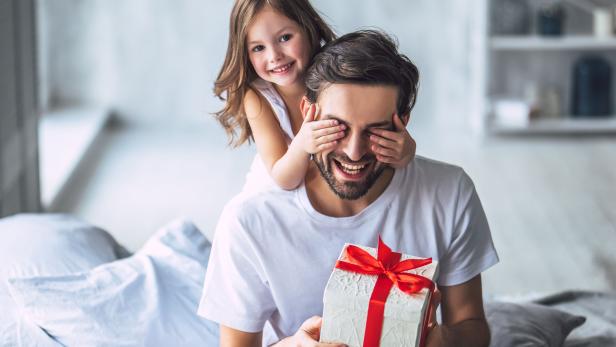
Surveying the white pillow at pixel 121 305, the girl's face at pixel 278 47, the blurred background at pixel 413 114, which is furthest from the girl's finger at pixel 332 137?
the blurred background at pixel 413 114

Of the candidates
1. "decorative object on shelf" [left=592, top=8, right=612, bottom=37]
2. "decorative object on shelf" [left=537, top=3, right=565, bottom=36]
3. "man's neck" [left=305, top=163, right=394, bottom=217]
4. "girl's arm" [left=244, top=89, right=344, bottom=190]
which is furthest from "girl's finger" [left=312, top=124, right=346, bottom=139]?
"decorative object on shelf" [left=592, top=8, right=612, bottom=37]

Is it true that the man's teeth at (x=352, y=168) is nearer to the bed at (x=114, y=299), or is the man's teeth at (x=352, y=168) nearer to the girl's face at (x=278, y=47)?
the girl's face at (x=278, y=47)

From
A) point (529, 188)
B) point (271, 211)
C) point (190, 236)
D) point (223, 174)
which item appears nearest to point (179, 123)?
point (223, 174)

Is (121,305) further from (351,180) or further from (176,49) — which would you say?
(176,49)

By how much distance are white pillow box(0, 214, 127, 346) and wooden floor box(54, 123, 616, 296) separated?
5.01ft

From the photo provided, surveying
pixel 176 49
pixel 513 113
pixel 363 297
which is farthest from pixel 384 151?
pixel 176 49

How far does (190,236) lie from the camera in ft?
8.63

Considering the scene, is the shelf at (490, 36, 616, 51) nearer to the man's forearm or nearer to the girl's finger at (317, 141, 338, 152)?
the man's forearm

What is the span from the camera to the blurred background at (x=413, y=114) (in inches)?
191

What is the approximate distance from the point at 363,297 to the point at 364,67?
389 mm

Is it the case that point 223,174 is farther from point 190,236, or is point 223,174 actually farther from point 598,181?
point 190,236

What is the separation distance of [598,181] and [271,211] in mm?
3547

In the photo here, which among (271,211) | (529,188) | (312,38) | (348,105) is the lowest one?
(529,188)

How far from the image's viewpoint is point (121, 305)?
2215 mm
